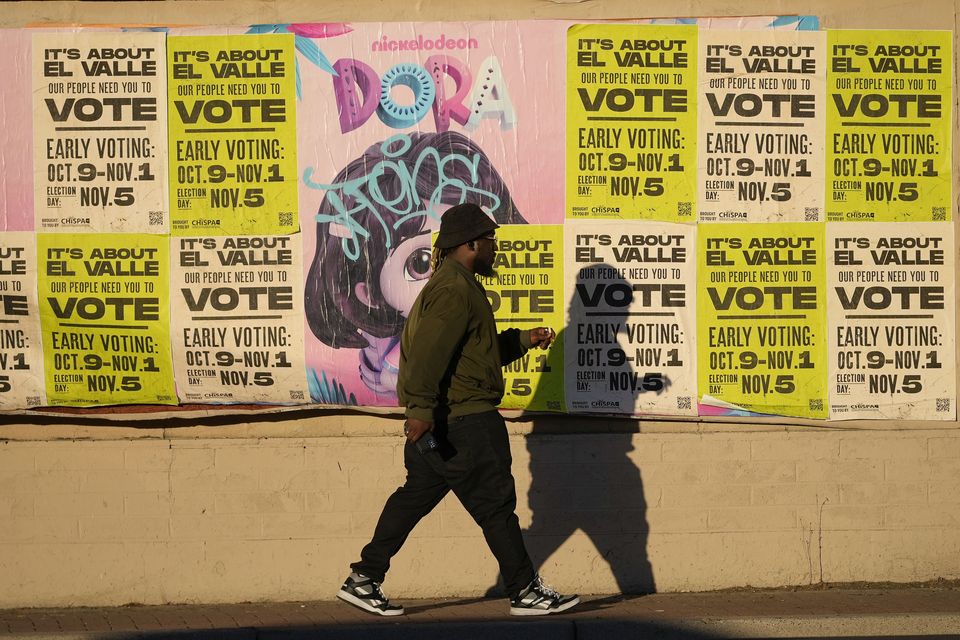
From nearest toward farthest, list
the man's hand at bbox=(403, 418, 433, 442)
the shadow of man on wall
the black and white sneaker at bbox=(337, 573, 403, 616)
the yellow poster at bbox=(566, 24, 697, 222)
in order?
the man's hand at bbox=(403, 418, 433, 442)
the black and white sneaker at bbox=(337, 573, 403, 616)
the yellow poster at bbox=(566, 24, 697, 222)
the shadow of man on wall

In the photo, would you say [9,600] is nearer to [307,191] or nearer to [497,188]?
[307,191]

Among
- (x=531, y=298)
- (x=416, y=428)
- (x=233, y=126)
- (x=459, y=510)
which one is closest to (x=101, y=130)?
(x=233, y=126)

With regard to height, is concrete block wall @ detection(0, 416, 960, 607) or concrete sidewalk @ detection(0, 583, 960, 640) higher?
concrete block wall @ detection(0, 416, 960, 607)

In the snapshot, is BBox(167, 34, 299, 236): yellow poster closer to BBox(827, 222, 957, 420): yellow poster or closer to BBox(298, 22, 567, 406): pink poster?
BBox(298, 22, 567, 406): pink poster

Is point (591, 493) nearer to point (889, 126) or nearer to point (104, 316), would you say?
point (889, 126)

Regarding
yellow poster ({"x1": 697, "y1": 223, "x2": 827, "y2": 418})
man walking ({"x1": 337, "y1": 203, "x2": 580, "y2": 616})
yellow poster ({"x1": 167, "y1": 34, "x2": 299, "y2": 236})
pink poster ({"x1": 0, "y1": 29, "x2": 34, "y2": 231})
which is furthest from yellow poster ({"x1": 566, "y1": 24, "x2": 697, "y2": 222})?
pink poster ({"x1": 0, "y1": 29, "x2": 34, "y2": 231})

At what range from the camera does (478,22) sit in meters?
7.47

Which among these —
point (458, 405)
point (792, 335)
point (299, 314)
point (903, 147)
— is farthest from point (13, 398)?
point (903, 147)

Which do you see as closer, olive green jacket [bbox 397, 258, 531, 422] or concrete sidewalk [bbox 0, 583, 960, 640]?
olive green jacket [bbox 397, 258, 531, 422]

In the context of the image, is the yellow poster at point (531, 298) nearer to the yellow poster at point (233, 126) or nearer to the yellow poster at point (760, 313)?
the yellow poster at point (760, 313)

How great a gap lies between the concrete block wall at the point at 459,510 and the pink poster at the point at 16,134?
1.28 m

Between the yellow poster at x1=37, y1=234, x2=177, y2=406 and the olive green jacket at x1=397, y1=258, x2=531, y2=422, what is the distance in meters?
1.74

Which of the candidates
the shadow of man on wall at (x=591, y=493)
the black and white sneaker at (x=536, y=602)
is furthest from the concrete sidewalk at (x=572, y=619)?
the shadow of man on wall at (x=591, y=493)

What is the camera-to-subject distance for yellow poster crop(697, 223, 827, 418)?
752 cm
